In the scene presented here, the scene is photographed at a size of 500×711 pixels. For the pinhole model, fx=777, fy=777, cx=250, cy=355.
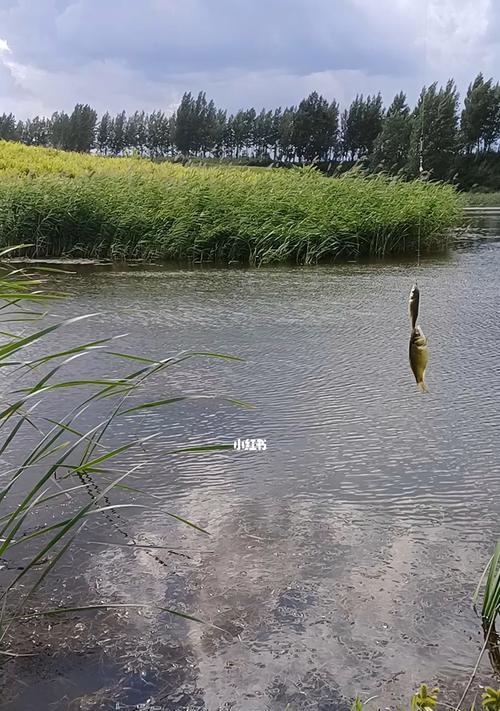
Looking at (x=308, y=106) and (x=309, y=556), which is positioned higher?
(x=308, y=106)

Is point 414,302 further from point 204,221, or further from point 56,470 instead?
point 204,221

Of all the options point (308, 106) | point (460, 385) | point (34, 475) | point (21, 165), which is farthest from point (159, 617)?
point (308, 106)

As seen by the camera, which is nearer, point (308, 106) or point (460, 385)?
point (460, 385)

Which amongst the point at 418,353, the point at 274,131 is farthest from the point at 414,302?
the point at 274,131

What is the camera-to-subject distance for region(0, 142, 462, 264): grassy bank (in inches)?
385

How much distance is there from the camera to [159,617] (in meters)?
1.80

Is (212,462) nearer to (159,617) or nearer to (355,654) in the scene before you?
(159,617)

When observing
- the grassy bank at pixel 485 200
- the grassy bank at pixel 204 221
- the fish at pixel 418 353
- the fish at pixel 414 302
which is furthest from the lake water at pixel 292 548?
the grassy bank at pixel 485 200

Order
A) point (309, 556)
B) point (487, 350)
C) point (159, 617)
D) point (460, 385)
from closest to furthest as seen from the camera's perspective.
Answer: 1. point (159, 617)
2. point (309, 556)
3. point (460, 385)
4. point (487, 350)

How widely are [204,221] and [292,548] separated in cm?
822

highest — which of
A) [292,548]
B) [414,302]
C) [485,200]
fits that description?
[485,200]

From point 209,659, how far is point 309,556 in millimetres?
503

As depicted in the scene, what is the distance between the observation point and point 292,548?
2.11 meters

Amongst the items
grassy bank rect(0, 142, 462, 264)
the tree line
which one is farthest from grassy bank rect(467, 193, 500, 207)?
grassy bank rect(0, 142, 462, 264)
